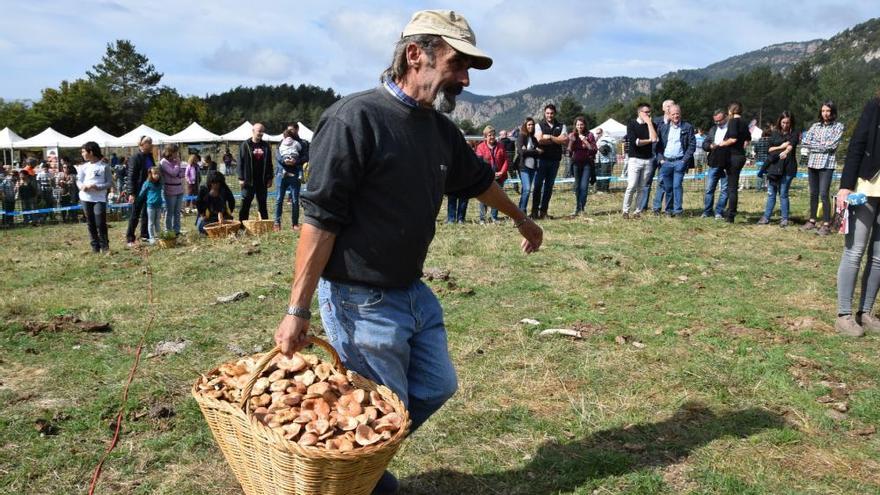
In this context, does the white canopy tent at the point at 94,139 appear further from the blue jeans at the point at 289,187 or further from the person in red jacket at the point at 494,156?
the person in red jacket at the point at 494,156

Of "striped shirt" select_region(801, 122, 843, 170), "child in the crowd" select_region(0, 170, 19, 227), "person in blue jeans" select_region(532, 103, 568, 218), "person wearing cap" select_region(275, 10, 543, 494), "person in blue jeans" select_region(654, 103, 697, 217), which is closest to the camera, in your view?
"person wearing cap" select_region(275, 10, 543, 494)

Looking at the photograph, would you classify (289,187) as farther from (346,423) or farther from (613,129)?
(613,129)

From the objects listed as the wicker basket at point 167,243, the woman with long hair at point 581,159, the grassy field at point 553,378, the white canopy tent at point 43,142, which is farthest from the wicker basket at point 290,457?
the white canopy tent at point 43,142

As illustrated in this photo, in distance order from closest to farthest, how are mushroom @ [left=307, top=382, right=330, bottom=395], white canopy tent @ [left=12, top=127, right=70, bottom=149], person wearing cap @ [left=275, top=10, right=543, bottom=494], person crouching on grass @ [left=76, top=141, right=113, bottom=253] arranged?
person wearing cap @ [left=275, top=10, right=543, bottom=494]
mushroom @ [left=307, top=382, right=330, bottom=395]
person crouching on grass @ [left=76, top=141, right=113, bottom=253]
white canopy tent @ [left=12, top=127, right=70, bottom=149]

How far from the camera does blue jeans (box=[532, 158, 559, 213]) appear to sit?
12120 millimetres

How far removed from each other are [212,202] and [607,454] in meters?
10.7

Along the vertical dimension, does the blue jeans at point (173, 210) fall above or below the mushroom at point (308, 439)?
above

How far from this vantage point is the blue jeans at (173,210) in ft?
40.2

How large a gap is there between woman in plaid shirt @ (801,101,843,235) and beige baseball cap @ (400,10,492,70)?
935 centimetres

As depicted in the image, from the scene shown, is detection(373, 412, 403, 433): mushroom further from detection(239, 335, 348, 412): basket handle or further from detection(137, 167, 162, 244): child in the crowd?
detection(137, 167, 162, 244): child in the crowd

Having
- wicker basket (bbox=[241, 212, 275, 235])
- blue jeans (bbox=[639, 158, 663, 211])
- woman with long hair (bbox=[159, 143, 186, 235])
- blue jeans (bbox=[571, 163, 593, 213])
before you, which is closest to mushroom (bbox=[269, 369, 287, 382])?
wicker basket (bbox=[241, 212, 275, 235])

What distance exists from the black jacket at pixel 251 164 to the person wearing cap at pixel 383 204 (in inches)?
394

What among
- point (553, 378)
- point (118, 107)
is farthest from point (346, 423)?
point (118, 107)

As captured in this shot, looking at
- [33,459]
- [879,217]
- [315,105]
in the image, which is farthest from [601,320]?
[315,105]
